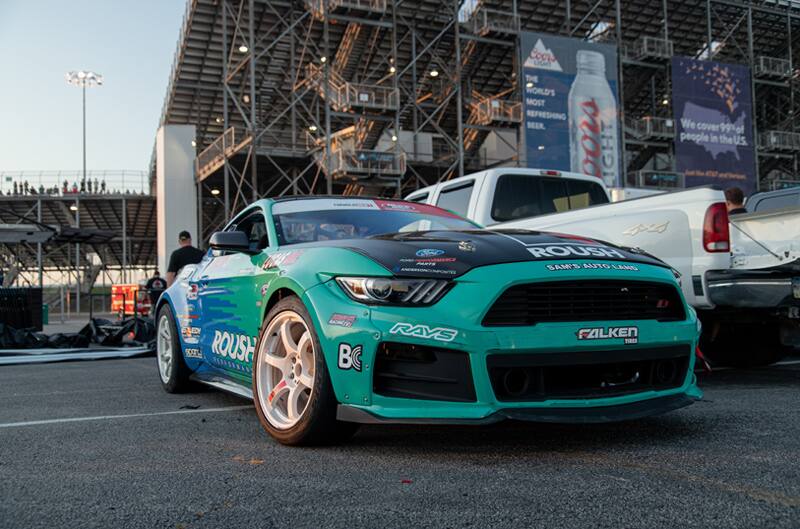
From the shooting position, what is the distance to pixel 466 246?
3418 millimetres

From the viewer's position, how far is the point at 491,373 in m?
2.98

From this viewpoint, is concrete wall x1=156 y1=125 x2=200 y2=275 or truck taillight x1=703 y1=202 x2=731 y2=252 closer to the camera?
truck taillight x1=703 y1=202 x2=731 y2=252

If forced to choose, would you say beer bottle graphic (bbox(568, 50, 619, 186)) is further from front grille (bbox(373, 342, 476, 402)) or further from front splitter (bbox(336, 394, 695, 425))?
front grille (bbox(373, 342, 476, 402))

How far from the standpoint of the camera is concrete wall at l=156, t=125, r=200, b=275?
94.4 feet

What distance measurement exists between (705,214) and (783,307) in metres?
0.84

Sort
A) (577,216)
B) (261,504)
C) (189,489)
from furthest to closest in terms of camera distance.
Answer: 1. (577,216)
2. (189,489)
3. (261,504)

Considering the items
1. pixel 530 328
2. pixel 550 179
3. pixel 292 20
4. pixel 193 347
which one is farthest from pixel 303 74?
pixel 530 328

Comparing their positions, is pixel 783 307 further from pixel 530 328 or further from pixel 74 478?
pixel 74 478

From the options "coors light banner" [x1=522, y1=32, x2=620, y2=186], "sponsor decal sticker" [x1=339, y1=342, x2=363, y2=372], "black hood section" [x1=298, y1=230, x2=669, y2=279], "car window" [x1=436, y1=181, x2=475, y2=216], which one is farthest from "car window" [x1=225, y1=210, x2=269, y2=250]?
"coors light banner" [x1=522, y1=32, x2=620, y2=186]

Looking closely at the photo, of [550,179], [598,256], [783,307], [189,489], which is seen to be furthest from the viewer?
[550,179]

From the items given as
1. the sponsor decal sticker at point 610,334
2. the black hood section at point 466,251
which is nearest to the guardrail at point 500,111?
the black hood section at point 466,251

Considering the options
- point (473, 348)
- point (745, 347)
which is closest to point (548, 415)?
point (473, 348)

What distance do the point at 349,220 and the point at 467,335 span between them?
6.33 feet

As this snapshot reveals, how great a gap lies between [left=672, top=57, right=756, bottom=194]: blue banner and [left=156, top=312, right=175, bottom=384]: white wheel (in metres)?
32.2
